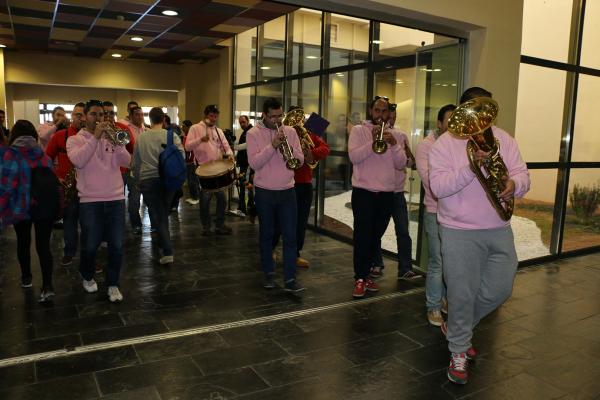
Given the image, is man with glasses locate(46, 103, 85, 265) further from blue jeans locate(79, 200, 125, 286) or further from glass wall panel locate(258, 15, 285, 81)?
glass wall panel locate(258, 15, 285, 81)

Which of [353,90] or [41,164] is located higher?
[353,90]

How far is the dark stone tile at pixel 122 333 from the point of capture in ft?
10.6

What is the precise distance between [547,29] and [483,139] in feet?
11.1

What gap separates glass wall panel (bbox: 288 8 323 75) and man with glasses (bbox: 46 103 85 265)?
135 inches

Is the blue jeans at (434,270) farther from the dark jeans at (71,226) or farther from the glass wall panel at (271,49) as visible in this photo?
the glass wall panel at (271,49)

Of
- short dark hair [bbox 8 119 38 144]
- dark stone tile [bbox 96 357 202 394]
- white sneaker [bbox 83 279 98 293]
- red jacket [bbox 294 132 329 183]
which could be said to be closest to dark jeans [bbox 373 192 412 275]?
red jacket [bbox 294 132 329 183]

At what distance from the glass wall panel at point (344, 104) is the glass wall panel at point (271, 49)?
164 cm

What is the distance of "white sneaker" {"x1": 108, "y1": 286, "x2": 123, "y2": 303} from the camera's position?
389cm

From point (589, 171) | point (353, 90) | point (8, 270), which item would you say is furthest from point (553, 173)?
point (8, 270)

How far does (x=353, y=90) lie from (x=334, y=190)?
138 centimetres

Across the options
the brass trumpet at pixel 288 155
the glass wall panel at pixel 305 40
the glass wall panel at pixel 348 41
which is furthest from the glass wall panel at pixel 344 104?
the brass trumpet at pixel 288 155

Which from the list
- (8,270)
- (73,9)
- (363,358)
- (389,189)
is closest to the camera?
(363,358)

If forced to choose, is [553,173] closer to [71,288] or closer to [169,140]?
[169,140]

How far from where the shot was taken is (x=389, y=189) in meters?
4.07
